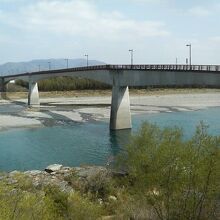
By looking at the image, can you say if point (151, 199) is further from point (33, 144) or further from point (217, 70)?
point (33, 144)

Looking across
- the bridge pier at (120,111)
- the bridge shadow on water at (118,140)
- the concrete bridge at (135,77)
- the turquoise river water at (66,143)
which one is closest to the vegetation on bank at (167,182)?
the turquoise river water at (66,143)

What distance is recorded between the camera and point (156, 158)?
22656 mm

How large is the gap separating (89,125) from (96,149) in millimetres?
21672

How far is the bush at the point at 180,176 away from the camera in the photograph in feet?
71.2

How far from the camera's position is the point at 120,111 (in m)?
72.8

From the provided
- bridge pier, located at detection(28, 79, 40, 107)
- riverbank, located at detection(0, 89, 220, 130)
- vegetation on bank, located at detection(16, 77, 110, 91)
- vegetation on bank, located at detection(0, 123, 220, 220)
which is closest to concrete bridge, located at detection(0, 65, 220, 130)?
riverbank, located at detection(0, 89, 220, 130)

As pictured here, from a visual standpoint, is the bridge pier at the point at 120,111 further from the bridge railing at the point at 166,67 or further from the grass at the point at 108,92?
the grass at the point at 108,92

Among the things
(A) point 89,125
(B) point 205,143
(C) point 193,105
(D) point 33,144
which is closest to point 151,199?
(B) point 205,143

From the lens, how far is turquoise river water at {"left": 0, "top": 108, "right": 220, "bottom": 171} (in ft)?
157

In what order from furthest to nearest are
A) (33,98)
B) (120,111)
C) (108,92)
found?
1. (108,92)
2. (33,98)
3. (120,111)

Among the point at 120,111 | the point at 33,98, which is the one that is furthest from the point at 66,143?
the point at 33,98

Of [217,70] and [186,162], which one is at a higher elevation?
[217,70]

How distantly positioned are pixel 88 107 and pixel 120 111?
111 ft

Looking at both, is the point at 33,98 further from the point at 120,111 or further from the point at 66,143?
the point at 66,143
